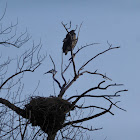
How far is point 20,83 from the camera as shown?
6820mm

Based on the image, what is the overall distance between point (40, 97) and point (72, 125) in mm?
945

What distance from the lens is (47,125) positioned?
6.24 meters

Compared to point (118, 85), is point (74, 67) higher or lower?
higher

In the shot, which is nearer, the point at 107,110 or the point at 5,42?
the point at 107,110

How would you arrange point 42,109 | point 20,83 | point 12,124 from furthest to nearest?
point 20,83 < point 42,109 < point 12,124

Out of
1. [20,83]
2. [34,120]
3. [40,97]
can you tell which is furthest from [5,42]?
[34,120]

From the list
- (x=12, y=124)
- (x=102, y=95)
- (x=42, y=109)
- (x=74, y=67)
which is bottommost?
(x=12, y=124)

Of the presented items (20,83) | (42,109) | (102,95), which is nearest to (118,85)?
(102,95)

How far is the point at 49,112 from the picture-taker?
6258 millimetres

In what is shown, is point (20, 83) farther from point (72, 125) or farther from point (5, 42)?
point (72, 125)

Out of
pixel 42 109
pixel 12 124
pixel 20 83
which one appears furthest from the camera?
pixel 20 83

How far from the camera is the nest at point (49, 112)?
6277 millimetres

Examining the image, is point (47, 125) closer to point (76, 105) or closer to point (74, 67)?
point (76, 105)

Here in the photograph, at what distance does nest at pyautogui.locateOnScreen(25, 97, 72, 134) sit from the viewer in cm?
628
